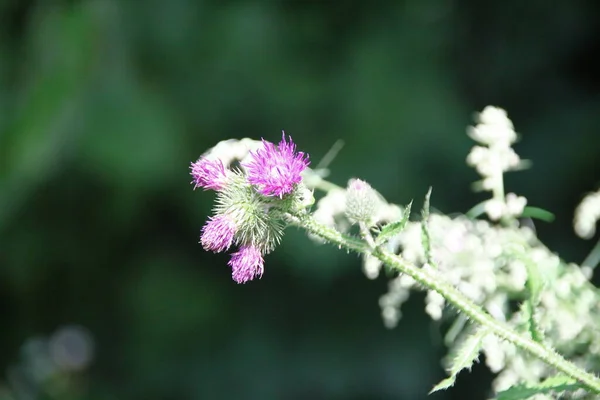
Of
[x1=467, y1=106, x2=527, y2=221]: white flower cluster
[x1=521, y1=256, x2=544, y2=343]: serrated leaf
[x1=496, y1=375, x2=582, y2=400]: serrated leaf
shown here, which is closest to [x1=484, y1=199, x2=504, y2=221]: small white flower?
[x1=467, y1=106, x2=527, y2=221]: white flower cluster

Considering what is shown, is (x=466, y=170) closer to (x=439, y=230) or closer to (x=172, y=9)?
(x=172, y=9)

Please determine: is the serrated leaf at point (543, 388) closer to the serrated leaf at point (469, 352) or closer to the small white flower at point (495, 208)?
the serrated leaf at point (469, 352)

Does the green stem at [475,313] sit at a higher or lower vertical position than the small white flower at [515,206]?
lower

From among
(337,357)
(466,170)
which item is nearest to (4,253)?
(337,357)

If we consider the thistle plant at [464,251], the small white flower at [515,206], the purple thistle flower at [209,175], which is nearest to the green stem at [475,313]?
the thistle plant at [464,251]

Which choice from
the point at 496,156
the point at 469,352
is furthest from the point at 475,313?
the point at 496,156

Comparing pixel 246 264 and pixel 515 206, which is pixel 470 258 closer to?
pixel 515 206

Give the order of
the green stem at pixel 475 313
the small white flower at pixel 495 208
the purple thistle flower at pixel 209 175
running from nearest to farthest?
the green stem at pixel 475 313 → the purple thistle flower at pixel 209 175 → the small white flower at pixel 495 208
